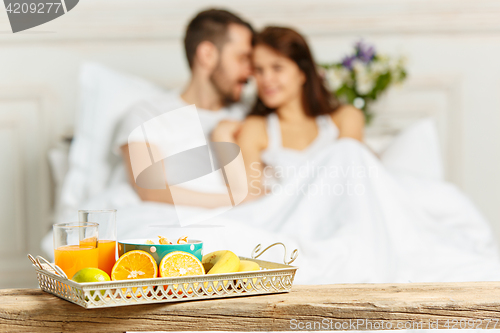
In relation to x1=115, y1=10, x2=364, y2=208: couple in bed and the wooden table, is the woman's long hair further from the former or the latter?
the wooden table

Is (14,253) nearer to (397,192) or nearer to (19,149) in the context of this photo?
(19,149)

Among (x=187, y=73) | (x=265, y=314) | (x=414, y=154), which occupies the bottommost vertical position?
(x=414, y=154)

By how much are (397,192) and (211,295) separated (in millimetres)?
751

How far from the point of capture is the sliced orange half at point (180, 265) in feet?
1.80

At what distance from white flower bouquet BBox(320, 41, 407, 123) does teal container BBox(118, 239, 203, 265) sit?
1347 mm

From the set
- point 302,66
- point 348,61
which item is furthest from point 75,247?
point 348,61

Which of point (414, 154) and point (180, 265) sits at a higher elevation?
point (180, 265)

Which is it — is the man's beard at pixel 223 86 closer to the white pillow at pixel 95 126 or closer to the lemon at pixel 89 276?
the white pillow at pixel 95 126

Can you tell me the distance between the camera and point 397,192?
1.18 m

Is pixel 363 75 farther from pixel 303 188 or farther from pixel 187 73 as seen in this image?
pixel 303 188

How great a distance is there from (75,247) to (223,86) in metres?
1.20

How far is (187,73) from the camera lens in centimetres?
197

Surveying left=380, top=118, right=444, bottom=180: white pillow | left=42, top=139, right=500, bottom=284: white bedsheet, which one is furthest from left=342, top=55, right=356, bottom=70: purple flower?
left=42, top=139, right=500, bottom=284: white bedsheet

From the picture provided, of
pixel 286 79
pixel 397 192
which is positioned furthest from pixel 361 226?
pixel 286 79
